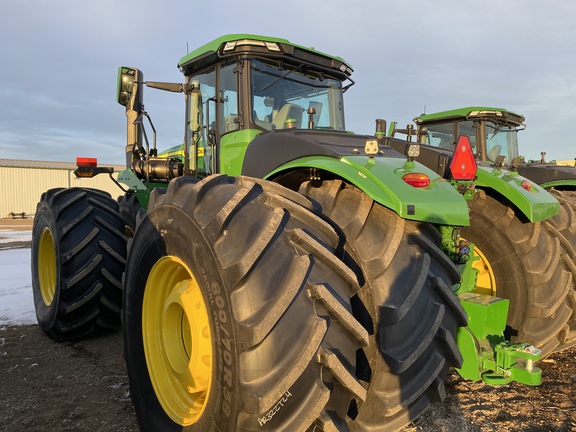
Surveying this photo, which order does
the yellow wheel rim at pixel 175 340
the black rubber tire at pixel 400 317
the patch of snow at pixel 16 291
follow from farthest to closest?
the patch of snow at pixel 16 291, the yellow wheel rim at pixel 175 340, the black rubber tire at pixel 400 317

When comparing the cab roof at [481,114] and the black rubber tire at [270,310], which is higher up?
the cab roof at [481,114]

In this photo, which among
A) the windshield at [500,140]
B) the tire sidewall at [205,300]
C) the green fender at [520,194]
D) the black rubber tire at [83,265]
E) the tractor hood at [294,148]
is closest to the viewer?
the tire sidewall at [205,300]

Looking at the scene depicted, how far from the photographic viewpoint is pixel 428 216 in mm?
2037

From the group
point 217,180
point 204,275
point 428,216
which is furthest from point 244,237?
point 428,216

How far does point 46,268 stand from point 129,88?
2.29 meters

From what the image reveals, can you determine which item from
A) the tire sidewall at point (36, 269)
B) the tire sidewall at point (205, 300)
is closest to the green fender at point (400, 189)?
the tire sidewall at point (205, 300)

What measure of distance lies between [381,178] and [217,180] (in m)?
0.81

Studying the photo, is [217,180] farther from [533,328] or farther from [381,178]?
[533,328]

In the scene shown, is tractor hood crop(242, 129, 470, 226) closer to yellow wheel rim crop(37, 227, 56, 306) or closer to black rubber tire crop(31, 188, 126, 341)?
black rubber tire crop(31, 188, 126, 341)

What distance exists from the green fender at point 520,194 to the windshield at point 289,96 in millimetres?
1434

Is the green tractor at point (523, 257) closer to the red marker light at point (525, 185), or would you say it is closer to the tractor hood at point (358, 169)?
the red marker light at point (525, 185)

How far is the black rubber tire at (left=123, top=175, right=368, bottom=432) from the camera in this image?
158 centimetres

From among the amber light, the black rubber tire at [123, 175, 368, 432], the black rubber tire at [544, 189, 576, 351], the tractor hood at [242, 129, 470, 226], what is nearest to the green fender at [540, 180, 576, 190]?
the black rubber tire at [544, 189, 576, 351]

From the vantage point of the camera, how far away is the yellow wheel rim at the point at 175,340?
2176mm
